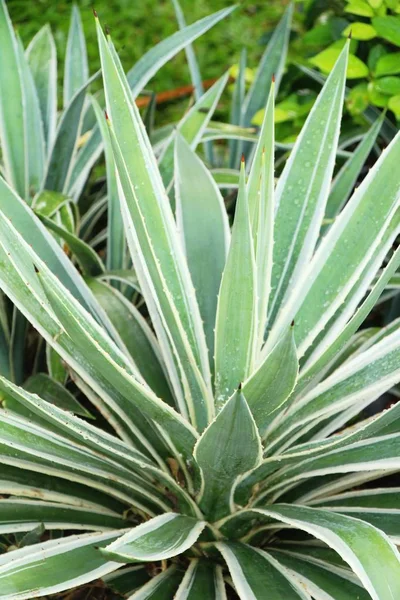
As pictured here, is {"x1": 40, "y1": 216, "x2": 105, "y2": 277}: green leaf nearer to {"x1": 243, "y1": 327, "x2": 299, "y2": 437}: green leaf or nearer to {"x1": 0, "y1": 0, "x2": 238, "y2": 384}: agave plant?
{"x1": 0, "y1": 0, "x2": 238, "y2": 384}: agave plant

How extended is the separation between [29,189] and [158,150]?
0.96 feet

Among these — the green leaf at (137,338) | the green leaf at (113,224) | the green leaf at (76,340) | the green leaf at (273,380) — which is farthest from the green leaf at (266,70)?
the green leaf at (273,380)

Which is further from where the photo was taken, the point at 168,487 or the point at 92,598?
the point at 92,598

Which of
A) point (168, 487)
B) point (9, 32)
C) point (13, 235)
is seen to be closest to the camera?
point (13, 235)

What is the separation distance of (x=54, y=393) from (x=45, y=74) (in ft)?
2.60

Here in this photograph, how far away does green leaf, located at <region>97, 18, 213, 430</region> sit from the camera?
Answer: 0.94 metres

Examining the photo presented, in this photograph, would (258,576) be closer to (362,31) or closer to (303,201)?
(303,201)

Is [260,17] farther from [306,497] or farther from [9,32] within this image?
[306,497]

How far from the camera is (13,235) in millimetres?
940

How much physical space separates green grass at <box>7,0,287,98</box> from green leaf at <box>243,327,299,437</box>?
1967 mm

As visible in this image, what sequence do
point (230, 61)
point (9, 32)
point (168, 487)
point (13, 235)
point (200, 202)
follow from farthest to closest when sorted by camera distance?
point (230, 61)
point (9, 32)
point (200, 202)
point (168, 487)
point (13, 235)

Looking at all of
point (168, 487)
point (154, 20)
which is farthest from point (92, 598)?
point (154, 20)

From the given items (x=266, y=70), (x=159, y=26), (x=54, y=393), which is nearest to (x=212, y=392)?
(x=54, y=393)

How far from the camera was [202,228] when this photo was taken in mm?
1133
